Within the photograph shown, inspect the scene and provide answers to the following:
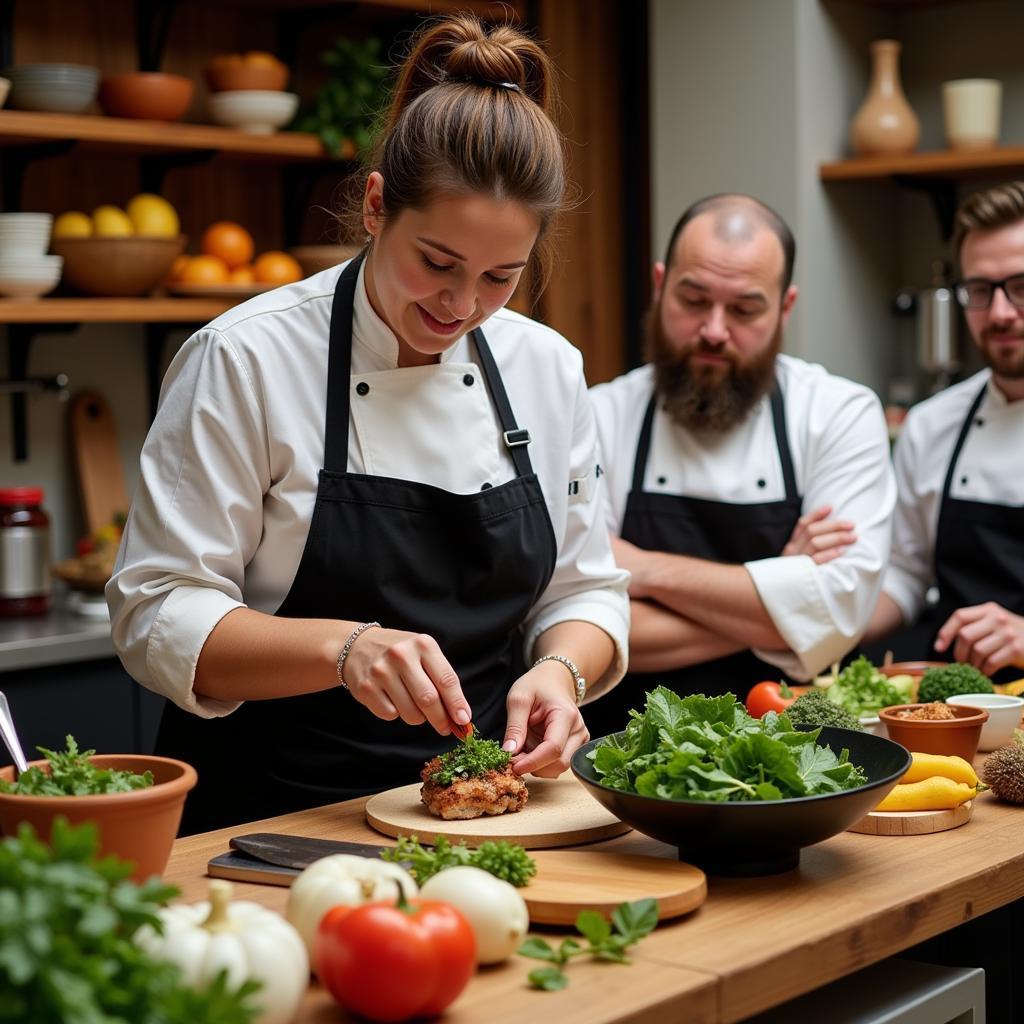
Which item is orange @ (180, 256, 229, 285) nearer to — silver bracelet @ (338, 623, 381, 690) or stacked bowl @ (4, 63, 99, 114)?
stacked bowl @ (4, 63, 99, 114)

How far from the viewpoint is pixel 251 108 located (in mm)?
3729

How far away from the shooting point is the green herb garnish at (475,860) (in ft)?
4.71

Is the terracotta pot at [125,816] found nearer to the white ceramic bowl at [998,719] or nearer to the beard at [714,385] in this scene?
the white ceramic bowl at [998,719]

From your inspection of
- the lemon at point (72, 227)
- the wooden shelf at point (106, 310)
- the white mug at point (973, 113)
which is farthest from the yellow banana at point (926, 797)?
the white mug at point (973, 113)

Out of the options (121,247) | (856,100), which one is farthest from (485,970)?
(856,100)

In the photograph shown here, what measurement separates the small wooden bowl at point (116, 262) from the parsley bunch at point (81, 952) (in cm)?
257

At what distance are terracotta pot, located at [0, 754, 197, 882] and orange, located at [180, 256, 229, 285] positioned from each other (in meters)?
2.40

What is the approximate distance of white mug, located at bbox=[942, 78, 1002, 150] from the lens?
4.03m

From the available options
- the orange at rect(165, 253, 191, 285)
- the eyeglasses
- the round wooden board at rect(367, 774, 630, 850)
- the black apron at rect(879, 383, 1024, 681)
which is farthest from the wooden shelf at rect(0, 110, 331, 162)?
the round wooden board at rect(367, 774, 630, 850)

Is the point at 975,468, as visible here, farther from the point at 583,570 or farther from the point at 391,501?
the point at 391,501

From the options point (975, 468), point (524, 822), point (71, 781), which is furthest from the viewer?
point (975, 468)

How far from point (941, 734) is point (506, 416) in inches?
28.2

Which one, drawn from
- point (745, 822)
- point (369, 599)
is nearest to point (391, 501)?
point (369, 599)

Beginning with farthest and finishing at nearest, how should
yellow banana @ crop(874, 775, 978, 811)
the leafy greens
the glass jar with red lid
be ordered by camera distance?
the glass jar with red lid
yellow banana @ crop(874, 775, 978, 811)
the leafy greens
